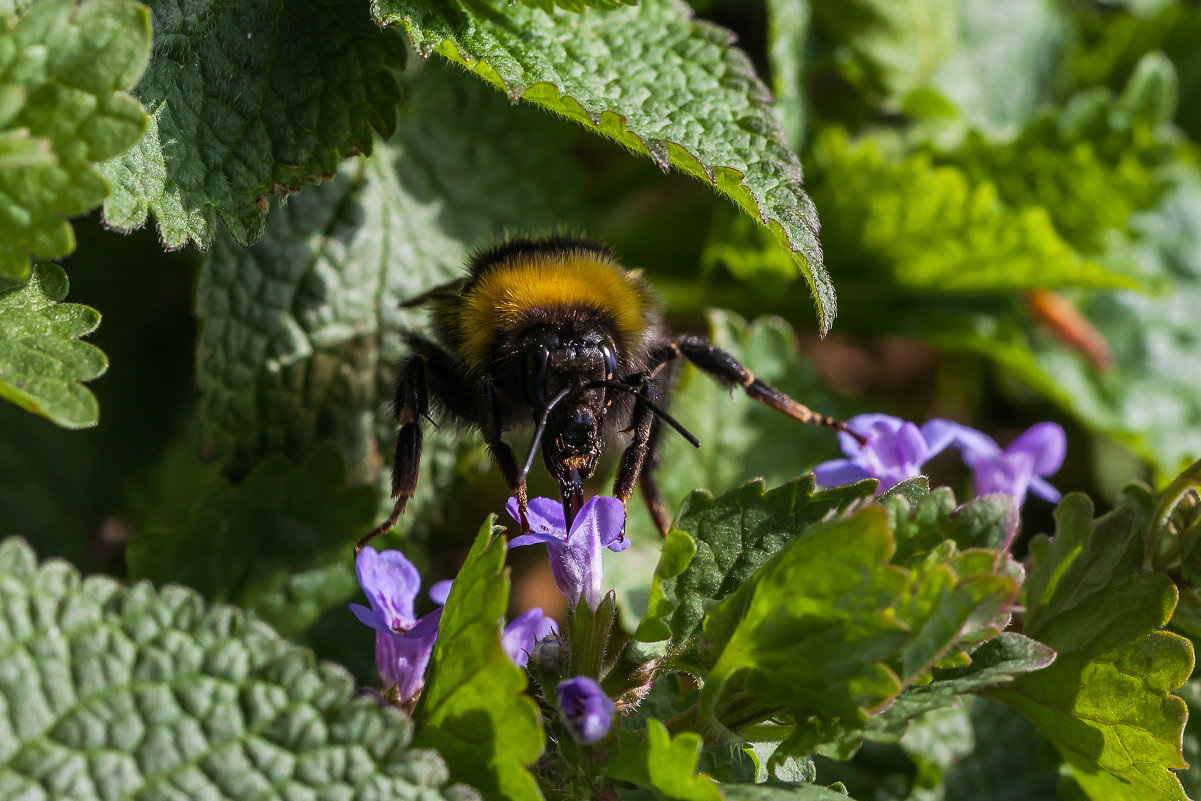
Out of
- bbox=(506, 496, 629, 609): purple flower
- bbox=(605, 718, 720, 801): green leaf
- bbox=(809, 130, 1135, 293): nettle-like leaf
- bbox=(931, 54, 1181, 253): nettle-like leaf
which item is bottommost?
bbox=(605, 718, 720, 801): green leaf

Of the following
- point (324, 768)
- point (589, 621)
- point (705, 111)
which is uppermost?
point (705, 111)

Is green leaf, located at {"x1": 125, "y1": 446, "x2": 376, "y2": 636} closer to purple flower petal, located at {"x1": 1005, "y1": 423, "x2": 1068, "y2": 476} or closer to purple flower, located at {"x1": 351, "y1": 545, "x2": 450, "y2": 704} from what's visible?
purple flower, located at {"x1": 351, "y1": 545, "x2": 450, "y2": 704}

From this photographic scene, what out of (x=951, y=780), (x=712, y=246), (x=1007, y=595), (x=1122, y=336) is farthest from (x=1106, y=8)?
(x=1007, y=595)

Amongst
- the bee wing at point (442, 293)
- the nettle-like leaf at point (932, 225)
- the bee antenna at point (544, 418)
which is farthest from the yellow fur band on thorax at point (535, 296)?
the nettle-like leaf at point (932, 225)

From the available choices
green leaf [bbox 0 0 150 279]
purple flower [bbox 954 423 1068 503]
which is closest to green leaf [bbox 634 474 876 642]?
purple flower [bbox 954 423 1068 503]

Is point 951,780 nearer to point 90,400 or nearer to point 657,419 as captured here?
point 657,419

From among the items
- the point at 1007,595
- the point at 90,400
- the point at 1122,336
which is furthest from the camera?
the point at 1122,336
